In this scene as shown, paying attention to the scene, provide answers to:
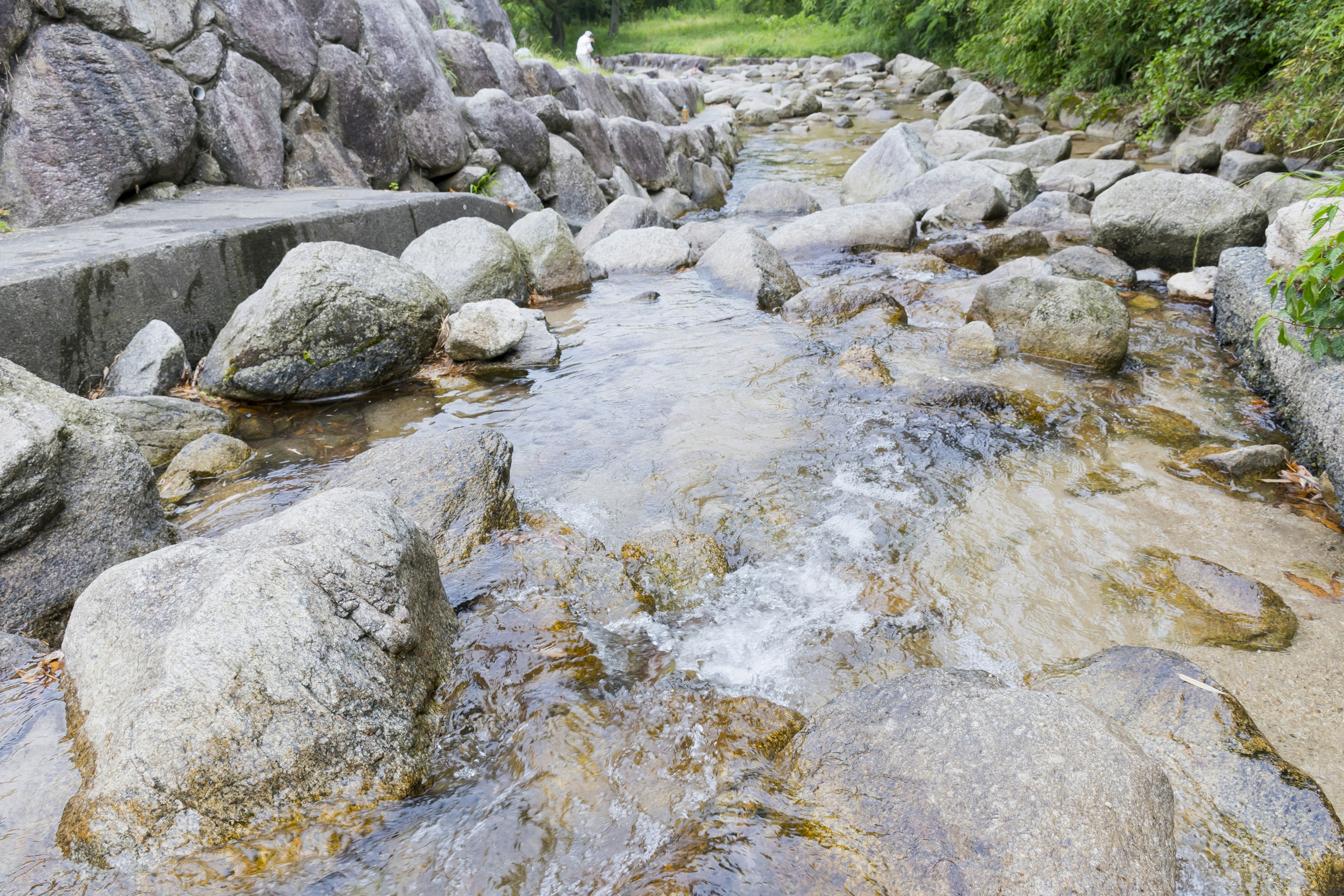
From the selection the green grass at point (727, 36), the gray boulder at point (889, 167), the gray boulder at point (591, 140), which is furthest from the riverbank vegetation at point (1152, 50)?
the gray boulder at point (591, 140)

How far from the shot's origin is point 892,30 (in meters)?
30.7

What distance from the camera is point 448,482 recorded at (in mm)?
3662

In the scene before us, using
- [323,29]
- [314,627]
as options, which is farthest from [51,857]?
[323,29]

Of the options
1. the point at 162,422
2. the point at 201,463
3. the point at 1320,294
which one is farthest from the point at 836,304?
the point at 162,422

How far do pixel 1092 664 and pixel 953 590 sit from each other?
705 millimetres

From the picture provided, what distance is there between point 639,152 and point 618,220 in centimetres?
413

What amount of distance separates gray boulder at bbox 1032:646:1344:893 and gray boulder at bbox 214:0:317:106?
8720 millimetres

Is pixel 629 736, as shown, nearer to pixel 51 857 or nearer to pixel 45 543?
pixel 51 857

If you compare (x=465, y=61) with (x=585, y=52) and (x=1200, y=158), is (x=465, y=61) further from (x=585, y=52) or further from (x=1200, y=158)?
(x=1200, y=158)

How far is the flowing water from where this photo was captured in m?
2.08

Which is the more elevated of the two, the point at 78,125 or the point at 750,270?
the point at 78,125

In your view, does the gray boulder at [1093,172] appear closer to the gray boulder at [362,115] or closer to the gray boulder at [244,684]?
the gray boulder at [362,115]

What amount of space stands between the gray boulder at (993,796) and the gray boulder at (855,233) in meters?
7.84

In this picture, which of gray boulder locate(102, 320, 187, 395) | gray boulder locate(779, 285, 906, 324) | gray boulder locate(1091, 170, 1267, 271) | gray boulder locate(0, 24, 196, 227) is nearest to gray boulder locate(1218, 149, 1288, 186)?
gray boulder locate(1091, 170, 1267, 271)
